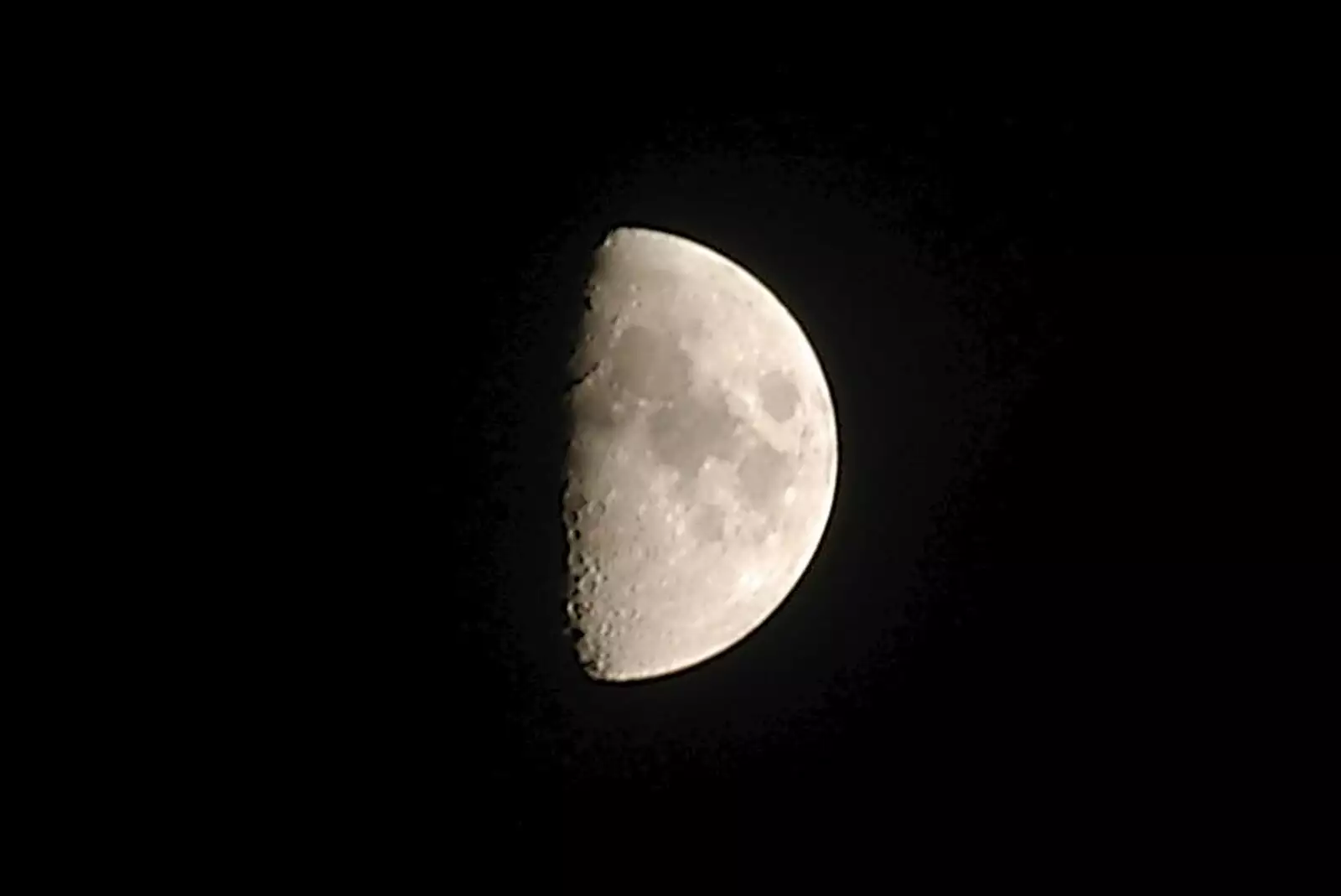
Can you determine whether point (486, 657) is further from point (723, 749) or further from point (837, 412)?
point (837, 412)

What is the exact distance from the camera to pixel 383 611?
5.57 ft

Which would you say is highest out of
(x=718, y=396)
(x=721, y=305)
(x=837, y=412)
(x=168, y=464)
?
(x=837, y=412)

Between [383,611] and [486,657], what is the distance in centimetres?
14

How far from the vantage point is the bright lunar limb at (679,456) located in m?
1.56

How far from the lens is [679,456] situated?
5.14ft

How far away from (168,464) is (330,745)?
45 centimetres

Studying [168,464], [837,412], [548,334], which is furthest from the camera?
[837,412]

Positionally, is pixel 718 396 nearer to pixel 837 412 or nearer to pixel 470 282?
pixel 470 282

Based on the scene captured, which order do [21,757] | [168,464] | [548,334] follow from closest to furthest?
[548,334]
[168,464]
[21,757]

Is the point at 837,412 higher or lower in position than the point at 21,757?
higher

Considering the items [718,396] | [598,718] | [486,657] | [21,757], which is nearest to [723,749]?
[598,718]

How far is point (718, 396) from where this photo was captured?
62.6 inches

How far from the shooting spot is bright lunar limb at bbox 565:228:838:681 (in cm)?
156

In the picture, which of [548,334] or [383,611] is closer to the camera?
[548,334]
